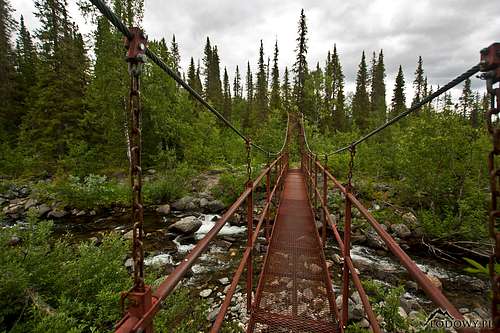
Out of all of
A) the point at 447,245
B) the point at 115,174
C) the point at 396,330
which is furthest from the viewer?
the point at 115,174

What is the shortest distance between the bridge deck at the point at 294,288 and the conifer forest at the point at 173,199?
0.19m

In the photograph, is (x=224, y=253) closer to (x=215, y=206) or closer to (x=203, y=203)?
(x=215, y=206)

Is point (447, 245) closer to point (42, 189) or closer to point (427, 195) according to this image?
point (427, 195)

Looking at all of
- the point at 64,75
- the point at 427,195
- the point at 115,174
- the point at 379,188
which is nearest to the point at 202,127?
the point at 115,174

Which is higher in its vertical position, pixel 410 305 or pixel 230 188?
pixel 230 188

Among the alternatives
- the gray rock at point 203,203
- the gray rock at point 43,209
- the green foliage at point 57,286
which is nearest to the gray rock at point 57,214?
the gray rock at point 43,209

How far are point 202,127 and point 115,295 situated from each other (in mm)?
14121

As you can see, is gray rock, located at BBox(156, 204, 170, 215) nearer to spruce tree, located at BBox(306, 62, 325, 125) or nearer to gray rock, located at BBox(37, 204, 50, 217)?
gray rock, located at BBox(37, 204, 50, 217)

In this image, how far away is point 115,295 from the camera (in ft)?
10.3

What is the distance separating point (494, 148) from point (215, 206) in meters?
9.67

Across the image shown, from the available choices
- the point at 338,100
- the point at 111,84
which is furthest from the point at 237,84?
the point at 111,84

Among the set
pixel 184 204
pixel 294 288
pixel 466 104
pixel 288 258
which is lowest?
pixel 184 204

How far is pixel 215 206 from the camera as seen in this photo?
9961 millimetres

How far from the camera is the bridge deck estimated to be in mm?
2316
